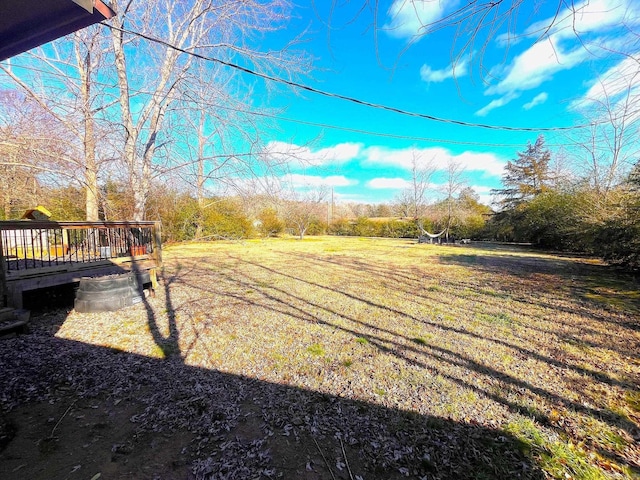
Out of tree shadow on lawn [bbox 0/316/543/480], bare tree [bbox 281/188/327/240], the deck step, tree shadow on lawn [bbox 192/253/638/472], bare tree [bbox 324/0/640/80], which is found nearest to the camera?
bare tree [bbox 324/0/640/80]

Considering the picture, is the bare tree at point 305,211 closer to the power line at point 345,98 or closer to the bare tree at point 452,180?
the bare tree at point 452,180

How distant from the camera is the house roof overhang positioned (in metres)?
1.52

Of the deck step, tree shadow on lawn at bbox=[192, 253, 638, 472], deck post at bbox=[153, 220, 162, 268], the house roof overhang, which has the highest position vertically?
the house roof overhang

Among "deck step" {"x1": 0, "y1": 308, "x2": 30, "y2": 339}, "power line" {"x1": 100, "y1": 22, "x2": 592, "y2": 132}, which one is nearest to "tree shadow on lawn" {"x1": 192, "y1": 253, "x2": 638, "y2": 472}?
"deck step" {"x1": 0, "y1": 308, "x2": 30, "y2": 339}

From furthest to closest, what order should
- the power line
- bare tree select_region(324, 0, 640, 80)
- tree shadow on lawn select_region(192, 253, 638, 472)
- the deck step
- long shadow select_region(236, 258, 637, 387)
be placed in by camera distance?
the power line → the deck step → long shadow select_region(236, 258, 637, 387) → tree shadow on lawn select_region(192, 253, 638, 472) → bare tree select_region(324, 0, 640, 80)

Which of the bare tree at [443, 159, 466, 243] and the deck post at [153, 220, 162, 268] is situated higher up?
the bare tree at [443, 159, 466, 243]

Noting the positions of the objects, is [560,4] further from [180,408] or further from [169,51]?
[169,51]

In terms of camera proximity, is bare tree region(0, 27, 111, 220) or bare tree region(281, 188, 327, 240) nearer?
bare tree region(0, 27, 111, 220)

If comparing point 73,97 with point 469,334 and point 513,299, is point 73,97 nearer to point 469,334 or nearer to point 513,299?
point 469,334

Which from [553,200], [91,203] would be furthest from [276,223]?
[553,200]

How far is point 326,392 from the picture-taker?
213cm

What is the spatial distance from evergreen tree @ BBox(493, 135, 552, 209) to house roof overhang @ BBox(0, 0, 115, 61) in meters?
22.0

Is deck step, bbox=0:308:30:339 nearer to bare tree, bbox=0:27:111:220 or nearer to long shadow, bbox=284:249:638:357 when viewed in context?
bare tree, bbox=0:27:111:220

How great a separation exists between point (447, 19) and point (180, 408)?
2941 millimetres
